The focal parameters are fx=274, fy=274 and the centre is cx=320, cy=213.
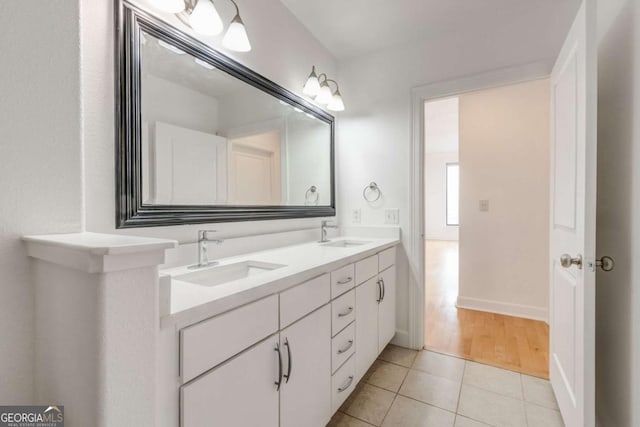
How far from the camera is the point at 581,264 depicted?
3.52 ft

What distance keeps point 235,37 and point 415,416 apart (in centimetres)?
213

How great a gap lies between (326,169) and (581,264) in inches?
66.4

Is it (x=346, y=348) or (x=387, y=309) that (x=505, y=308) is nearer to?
(x=387, y=309)

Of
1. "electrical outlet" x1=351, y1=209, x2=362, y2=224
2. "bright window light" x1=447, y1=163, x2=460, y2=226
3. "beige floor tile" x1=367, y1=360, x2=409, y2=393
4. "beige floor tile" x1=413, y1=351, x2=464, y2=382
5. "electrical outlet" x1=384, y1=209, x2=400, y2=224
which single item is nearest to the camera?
"beige floor tile" x1=367, y1=360, x2=409, y2=393

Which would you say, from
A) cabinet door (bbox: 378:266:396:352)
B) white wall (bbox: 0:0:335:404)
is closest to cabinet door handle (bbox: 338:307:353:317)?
cabinet door (bbox: 378:266:396:352)

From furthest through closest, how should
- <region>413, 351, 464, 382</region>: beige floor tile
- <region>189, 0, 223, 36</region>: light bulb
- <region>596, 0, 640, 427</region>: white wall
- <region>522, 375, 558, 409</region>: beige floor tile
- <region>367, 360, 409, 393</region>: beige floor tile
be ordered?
<region>413, 351, 464, 382</region>: beige floor tile, <region>367, 360, 409, 393</region>: beige floor tile, <region>522, 375, 558, 409</region>: beige floor tile, <region>189, 0, 223, 36</region>: light bulb, <region>596, 0, 640, 427</region>: white wall

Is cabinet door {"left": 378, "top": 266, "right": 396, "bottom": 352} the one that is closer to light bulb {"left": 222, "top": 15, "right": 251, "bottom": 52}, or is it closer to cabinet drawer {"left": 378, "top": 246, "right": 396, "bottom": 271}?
cabinet drawer {"left": 378, "top": 246, "right": 396, "bottom": 271}

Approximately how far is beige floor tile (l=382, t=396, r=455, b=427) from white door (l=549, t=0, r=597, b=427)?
539 millimetres

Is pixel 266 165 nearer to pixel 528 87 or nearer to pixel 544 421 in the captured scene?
pixel 544 421

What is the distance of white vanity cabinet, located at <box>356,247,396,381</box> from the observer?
1.60 meters

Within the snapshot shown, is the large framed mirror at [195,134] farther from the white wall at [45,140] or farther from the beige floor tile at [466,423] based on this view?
the beige floor tile at [466,423]

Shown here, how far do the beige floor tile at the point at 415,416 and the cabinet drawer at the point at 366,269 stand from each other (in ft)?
2.32

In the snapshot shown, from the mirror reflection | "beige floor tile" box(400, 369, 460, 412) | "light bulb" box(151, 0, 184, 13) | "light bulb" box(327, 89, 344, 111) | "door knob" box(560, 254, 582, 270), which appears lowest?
"beige floor tile" box(400, 369, 460, 412)

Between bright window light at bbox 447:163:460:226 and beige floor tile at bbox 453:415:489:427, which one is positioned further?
bright window light at bbox 447:163:460:226
